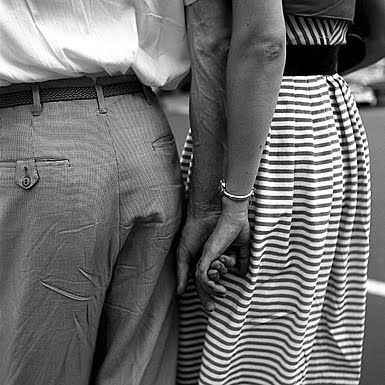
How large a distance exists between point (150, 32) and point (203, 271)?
17.9 inches

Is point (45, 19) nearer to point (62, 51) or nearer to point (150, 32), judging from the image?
point (62, 51)

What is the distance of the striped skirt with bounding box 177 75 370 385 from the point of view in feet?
4.13

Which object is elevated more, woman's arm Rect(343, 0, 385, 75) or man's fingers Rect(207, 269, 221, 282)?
woman's arm Rect(343, 0, 385, 75)

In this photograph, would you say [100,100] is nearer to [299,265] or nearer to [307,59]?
[307,59]

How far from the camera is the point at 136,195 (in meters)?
1.16

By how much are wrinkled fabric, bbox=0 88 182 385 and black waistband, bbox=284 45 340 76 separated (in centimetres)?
27

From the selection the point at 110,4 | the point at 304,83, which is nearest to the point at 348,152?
the point at 304,83

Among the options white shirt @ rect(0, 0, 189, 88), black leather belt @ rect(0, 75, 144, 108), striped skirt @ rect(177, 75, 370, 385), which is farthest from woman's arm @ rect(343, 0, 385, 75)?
black leather belt @ rect(0, 75, 144, 108)

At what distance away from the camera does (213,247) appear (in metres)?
1.20

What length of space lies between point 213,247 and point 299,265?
0.22 meters

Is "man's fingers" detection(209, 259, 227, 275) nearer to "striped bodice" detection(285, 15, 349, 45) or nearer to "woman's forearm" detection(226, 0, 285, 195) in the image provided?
"woman's forearm" detection(226, 0, 285, 195)

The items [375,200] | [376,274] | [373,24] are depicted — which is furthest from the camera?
[375,200]

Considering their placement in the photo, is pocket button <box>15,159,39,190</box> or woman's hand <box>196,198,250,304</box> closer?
pocket button <box>15,159,39,190</box>

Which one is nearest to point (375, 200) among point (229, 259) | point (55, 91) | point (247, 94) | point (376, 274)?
point (376, 274)
